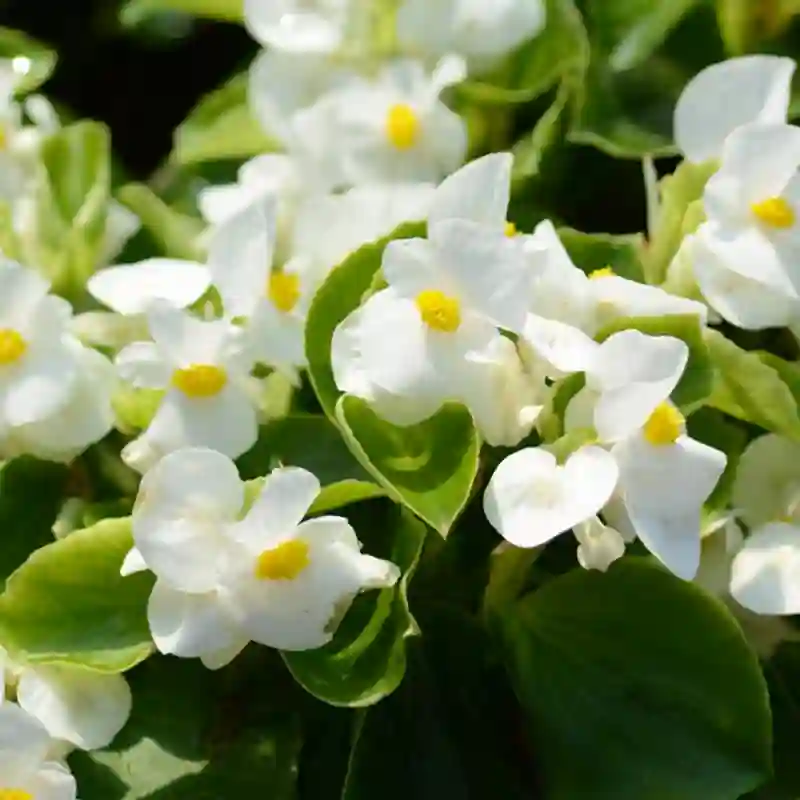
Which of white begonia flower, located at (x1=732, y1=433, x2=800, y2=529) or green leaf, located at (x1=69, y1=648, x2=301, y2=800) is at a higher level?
white begonia flower, located at (x1=732, y1=433, x2=800, y2=529)

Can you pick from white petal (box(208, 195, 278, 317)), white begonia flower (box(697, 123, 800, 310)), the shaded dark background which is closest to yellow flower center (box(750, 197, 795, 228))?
white begonia flower (box(697, 123, 800, 310))

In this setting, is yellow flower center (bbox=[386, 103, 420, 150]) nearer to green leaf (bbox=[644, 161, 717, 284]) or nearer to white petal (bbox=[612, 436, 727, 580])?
green leaf (bbox=[644, 161, 717, 284])

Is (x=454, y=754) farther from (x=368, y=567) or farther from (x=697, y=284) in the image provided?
(x=697, y=284)

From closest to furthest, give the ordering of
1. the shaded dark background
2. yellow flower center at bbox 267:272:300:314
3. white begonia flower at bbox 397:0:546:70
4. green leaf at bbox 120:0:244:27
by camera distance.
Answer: yellow flower center at bbox 267:272:300:314 → white begonia flower at bbox 397:0:546:70 → green leaf at bbox 120:0:244:27 → the shaded dark background

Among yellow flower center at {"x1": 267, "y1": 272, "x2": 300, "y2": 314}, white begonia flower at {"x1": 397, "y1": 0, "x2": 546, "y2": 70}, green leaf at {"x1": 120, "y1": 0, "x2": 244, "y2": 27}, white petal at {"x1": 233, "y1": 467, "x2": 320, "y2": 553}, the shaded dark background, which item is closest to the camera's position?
white petal at {"x1": 233, "y1": 467, "x2": 320, "y2": 553}

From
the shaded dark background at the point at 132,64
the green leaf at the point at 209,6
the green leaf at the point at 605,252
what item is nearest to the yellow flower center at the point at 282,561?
the green leaf at the point at 605,252

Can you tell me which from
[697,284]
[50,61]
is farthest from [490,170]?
[50,61]

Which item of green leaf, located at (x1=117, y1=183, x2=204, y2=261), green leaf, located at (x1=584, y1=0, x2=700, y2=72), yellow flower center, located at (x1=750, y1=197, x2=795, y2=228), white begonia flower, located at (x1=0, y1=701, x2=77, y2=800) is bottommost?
white begonia flower, located at (x1=0, y1=701, x2=77, y2=800)
